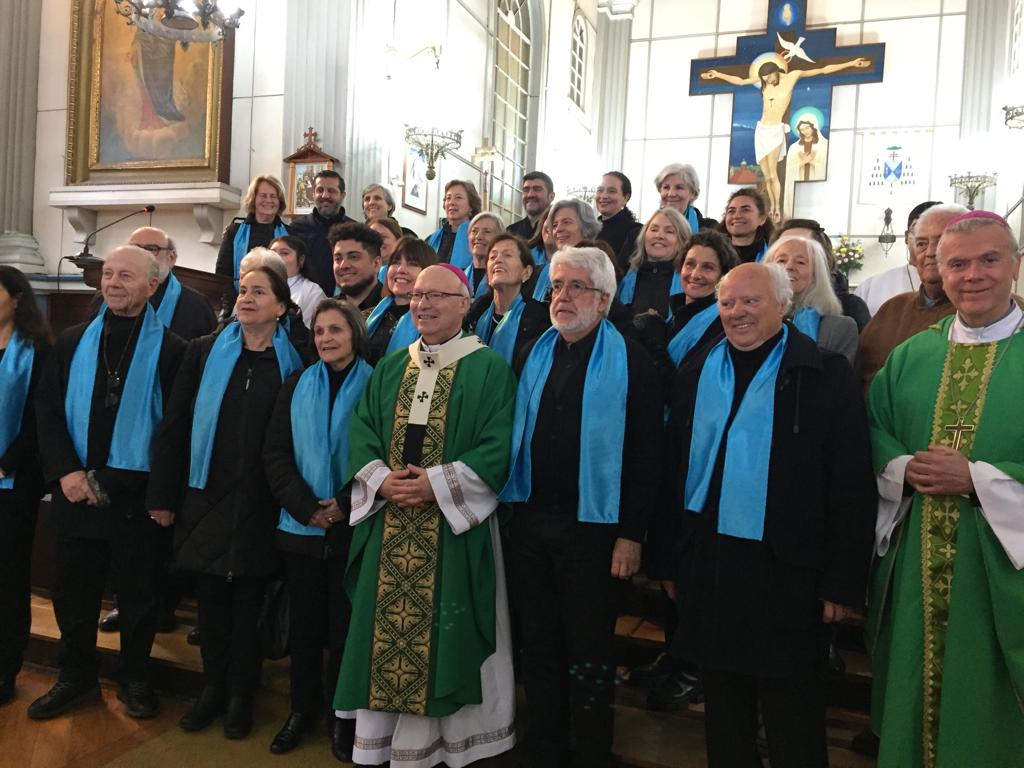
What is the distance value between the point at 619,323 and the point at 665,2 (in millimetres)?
12101

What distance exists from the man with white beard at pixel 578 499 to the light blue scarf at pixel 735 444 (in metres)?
0.23

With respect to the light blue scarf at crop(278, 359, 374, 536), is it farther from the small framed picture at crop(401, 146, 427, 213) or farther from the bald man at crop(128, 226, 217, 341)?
the small framed picture at crop(401, 146, 427, 213)

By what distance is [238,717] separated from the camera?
3127 mm

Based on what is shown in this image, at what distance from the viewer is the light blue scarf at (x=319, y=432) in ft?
9.82

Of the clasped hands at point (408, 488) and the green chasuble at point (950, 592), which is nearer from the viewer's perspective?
the green chasuble at point (950, 592)

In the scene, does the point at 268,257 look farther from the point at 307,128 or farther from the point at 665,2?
the point at 665,2

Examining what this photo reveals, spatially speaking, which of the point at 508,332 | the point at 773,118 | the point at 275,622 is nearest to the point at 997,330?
the point at 508,332

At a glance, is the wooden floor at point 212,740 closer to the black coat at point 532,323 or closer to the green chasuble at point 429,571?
the green chasuble at point 429,571

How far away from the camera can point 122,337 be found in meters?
3.35

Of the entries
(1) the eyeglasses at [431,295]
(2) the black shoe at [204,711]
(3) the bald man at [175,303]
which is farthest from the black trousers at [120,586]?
(1) the eyeglasses at [431,295]

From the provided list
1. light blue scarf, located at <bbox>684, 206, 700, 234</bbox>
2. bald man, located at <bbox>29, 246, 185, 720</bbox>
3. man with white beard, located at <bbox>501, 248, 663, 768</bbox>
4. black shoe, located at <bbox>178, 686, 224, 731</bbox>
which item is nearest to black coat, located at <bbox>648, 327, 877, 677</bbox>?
man with white beard, located at <bbox>501, 248, 663, 768</bbox>

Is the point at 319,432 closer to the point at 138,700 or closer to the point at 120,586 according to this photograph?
the point at 120,586

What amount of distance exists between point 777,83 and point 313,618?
11960 millimetres

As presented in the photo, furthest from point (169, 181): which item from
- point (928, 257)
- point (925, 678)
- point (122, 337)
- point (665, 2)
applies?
point (665, 2)
